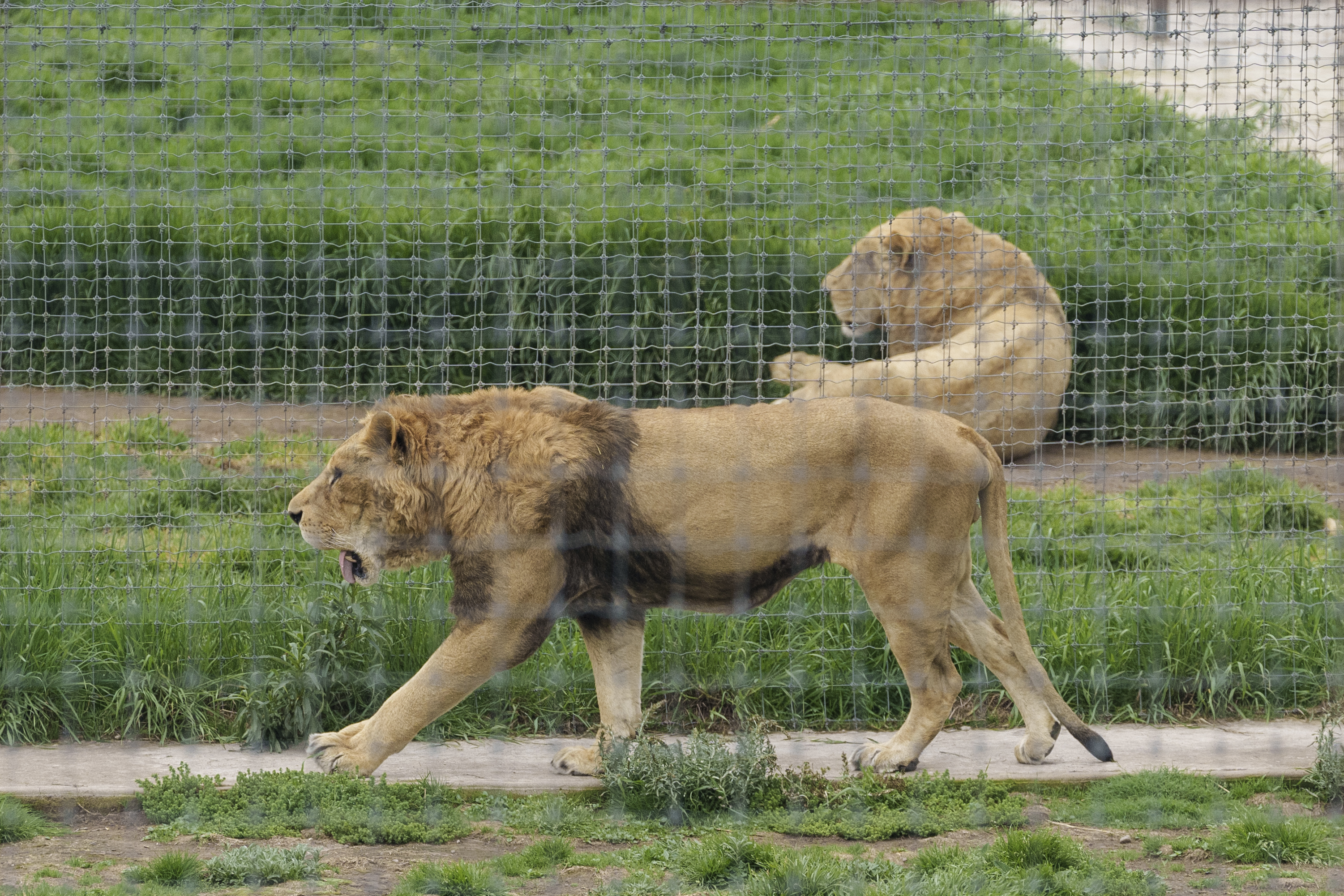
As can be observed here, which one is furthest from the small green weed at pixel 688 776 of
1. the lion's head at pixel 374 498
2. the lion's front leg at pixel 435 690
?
the lion's head at pixel 374 498

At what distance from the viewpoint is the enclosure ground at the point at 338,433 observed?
23.9ft

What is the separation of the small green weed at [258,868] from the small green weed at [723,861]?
102 cm

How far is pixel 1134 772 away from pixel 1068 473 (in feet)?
10.0

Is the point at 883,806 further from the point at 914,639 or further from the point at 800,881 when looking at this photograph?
the point at 800,881

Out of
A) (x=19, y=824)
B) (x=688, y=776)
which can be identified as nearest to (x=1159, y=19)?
(x=688, y=776)

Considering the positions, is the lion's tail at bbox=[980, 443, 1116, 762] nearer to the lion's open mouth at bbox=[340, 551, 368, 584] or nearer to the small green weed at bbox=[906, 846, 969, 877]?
the small green weed at bbox=[906, 846, 969, 877]

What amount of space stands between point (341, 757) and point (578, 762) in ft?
A: 2.70

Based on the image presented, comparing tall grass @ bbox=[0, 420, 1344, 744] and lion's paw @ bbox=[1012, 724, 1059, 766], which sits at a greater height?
tall grass @ bbox=[0, 420, 1344, 744]

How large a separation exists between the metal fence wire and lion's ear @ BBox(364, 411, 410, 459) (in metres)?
0.49

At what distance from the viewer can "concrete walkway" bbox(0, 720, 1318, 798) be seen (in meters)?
4.83

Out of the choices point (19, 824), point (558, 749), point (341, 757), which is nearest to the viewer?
point (19, 824)

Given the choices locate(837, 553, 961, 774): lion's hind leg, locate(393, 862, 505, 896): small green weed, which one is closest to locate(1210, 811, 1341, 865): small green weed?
locate(837, 553, 961, 774): lion's hind leg

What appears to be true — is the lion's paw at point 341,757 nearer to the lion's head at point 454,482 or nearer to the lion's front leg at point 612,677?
the lion's head at point 454,482

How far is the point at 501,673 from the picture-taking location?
5500mm
